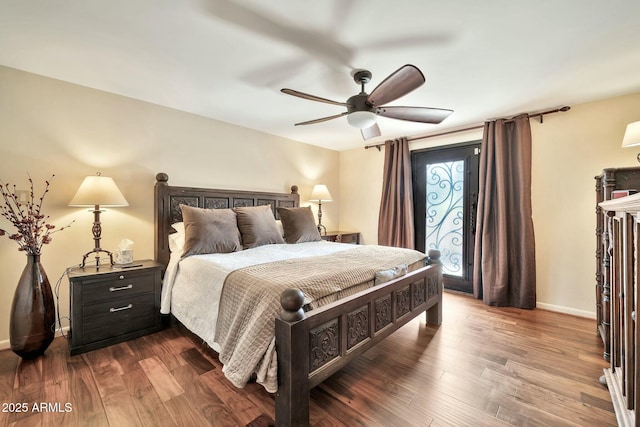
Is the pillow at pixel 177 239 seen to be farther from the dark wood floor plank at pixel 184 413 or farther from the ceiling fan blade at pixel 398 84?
the ceiling fan blade at pixel 398 84

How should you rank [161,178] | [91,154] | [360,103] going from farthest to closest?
1. [161,178]
2. [91,154]
3. [360,103]

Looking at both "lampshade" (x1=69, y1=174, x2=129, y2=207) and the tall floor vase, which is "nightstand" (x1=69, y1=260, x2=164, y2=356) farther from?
"lampshade" (x1=69, y1=174, x2=129, y2=207)

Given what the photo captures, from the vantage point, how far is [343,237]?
443cm

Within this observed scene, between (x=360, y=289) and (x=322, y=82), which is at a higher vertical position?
(x=322, y=82)

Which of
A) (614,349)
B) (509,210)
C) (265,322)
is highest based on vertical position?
(509,210)

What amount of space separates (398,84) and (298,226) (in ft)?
6.71

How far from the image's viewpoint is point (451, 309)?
3.12m

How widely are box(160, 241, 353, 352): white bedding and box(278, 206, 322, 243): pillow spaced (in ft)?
1.64

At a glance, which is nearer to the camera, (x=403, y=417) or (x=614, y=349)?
(x=403, y=417)

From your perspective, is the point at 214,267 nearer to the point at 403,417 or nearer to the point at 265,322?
the point at 265,322

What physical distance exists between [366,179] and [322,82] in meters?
2.59

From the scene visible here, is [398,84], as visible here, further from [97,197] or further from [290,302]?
[97,197]

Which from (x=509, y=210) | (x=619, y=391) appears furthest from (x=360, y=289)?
(x=509, y=210)

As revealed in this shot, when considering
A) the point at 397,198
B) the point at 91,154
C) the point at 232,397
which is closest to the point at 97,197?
the point at 91,154
